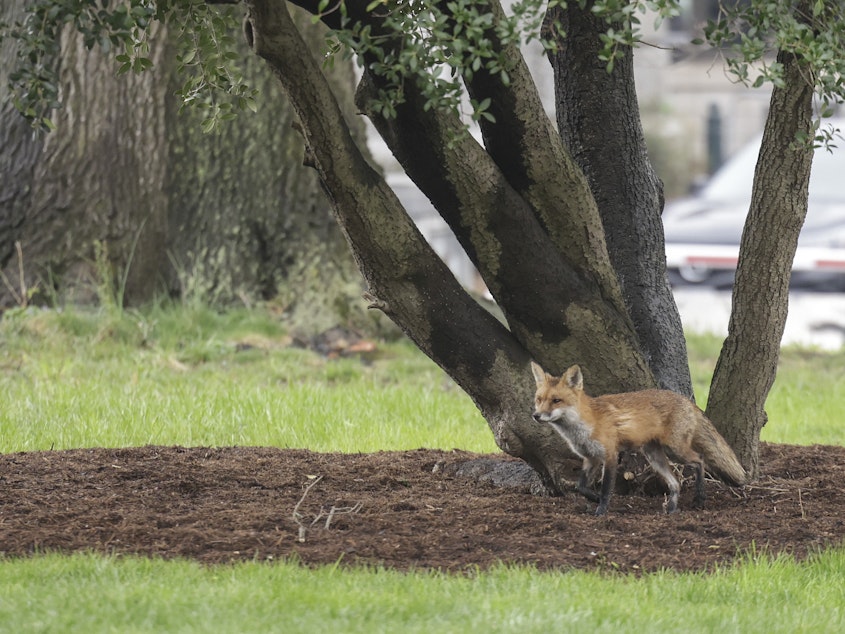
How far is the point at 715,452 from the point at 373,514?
1.65 metres

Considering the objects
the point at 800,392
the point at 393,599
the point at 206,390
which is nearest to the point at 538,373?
the point at 393,599

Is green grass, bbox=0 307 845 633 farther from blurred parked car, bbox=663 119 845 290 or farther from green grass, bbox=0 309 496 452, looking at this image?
blurred parked car, bbox=663 119 845 290

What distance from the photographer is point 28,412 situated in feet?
26.9

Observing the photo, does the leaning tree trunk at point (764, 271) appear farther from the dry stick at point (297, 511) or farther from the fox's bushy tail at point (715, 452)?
the dry stick at point (297, 511)

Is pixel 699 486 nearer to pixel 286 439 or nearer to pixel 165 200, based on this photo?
pixel 286 439

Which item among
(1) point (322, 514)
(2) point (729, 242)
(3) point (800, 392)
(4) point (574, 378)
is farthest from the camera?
(2) point (729, 242)

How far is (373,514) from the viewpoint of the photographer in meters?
5.50

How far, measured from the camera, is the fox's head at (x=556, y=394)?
18.0 feet

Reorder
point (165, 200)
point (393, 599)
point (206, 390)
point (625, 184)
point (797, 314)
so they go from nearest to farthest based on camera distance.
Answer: point (393, 599) < point (625, 184) < point (206, 390) < point (165, 200) < point (797, 314)

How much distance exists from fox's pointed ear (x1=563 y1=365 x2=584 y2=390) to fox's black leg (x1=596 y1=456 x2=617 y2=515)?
377 millimetres

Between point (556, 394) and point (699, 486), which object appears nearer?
point (556, 394)

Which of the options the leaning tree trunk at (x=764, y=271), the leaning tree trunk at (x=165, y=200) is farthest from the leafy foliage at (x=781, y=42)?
the leaning tree trunk at (x=165, y=200)

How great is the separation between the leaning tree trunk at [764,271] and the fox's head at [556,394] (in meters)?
1.10

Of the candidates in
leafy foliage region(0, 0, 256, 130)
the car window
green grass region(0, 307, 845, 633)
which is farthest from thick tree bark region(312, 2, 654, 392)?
the car window
